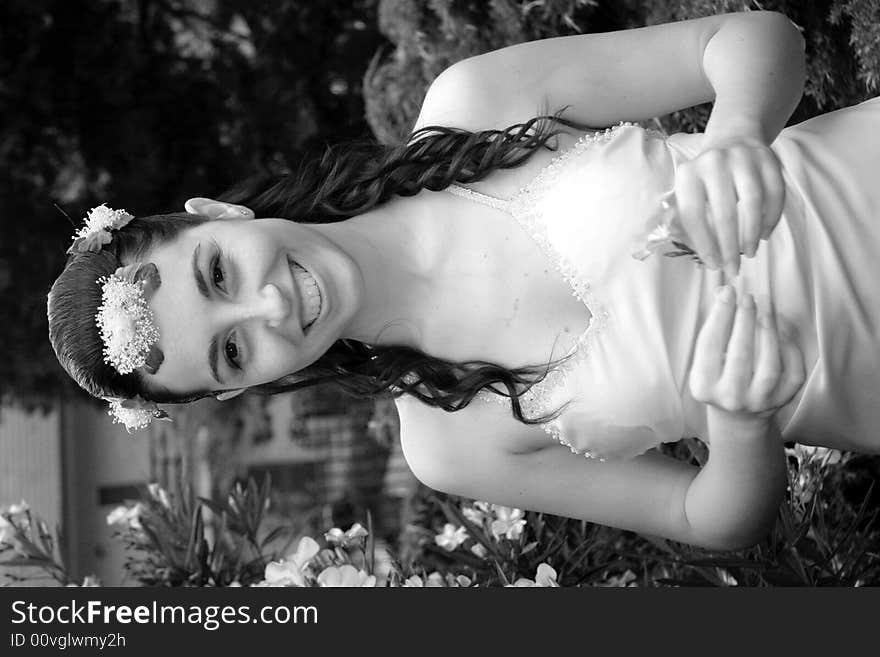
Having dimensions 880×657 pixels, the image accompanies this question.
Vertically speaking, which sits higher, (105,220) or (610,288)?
(105,220)

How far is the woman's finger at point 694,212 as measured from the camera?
143cm

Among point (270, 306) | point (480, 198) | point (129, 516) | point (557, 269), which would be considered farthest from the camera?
point (129, 516)

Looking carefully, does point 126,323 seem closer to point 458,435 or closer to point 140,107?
point 458,435

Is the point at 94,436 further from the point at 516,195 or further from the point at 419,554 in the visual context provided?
the point at 516,195

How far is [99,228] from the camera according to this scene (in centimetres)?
217

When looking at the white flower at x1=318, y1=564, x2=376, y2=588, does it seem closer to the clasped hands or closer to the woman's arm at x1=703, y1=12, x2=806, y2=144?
the clasped hands

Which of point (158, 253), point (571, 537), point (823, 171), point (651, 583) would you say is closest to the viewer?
point (823, 171)

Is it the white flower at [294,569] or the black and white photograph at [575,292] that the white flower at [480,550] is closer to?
the black and white photograph at [575,292]

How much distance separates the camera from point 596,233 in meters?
1.93

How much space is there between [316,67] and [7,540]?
430cm

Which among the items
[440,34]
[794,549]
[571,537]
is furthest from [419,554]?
[440,34]

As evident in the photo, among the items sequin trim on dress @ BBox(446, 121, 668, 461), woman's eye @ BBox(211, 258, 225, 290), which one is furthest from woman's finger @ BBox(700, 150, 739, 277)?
woman's eye @ BBox(211, 258, 225, 290)

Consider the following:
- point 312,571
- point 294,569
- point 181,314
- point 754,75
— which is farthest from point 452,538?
point 754,75

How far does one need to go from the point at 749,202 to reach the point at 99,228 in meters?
1.41
